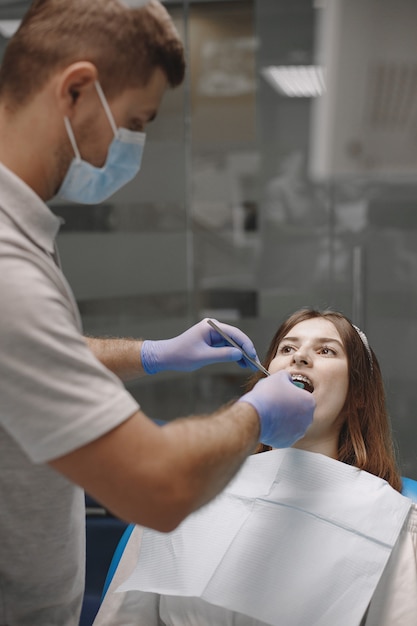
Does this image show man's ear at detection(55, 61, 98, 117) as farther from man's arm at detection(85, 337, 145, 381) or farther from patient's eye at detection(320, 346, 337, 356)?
patient's eye at detection(320, 346, 337, 356)

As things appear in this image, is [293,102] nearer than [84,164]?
No

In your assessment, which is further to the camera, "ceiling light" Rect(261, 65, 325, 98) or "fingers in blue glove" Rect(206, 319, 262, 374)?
"ceiling light" Rect(261, 65, 325, 98)

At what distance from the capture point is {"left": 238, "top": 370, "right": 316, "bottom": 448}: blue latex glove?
1.33m

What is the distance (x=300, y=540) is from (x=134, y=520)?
0.78 m

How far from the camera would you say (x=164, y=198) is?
3992 mm

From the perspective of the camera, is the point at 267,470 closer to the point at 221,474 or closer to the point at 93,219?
the point at 221,474

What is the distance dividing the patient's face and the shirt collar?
2.92 feet

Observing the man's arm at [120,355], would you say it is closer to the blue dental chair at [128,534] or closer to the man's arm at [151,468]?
the blue dental chair at [128,534]

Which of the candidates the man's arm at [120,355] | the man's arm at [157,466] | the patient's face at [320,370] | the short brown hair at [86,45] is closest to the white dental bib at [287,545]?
the patient's face at [320,370]

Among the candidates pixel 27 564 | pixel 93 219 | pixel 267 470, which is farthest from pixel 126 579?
pixel 93 219

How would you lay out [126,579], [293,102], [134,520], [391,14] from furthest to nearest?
[293,102]
[126,579]
[391,14]
[134,520]

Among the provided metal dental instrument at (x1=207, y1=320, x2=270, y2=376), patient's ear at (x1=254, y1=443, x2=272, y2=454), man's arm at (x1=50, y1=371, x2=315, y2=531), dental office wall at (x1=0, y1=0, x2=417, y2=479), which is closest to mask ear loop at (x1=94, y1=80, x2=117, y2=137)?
man's arm at (x1=50, y1=371, x2=315, y2=531)

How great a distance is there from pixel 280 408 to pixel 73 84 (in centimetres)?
64

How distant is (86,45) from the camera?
3.77ft
